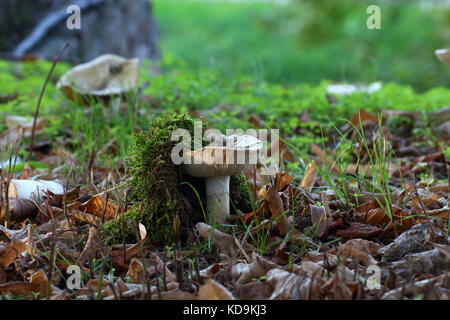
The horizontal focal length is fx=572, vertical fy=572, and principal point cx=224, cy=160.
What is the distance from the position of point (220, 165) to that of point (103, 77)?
8.59 feet

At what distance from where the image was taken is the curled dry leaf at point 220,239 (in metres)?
2.32

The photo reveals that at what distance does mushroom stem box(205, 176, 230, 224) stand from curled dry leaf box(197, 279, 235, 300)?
506mm

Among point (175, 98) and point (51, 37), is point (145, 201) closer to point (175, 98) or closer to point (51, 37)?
point (175, 98)

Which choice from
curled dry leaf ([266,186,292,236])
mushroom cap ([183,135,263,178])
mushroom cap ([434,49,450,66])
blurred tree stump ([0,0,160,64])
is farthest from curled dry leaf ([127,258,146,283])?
blurred tree stump ([0,0,160,64])

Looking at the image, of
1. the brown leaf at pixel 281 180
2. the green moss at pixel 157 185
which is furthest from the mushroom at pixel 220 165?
the brown leaf at pixel 281 180

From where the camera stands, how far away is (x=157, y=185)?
2.38m

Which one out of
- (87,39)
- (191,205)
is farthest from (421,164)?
(87,39)

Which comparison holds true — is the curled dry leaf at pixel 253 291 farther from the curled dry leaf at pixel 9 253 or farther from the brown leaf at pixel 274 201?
the curled dry leaf at pixel 9 253

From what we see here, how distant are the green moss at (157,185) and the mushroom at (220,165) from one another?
0.11 m

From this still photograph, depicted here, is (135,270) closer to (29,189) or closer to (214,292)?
(214,292)

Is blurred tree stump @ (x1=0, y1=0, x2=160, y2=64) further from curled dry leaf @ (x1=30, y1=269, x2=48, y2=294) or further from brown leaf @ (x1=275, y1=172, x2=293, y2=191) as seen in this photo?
curled dry leaf @ (x1=30, y1=269, x2=48, y2=294)

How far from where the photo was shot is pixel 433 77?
9.81 meters
